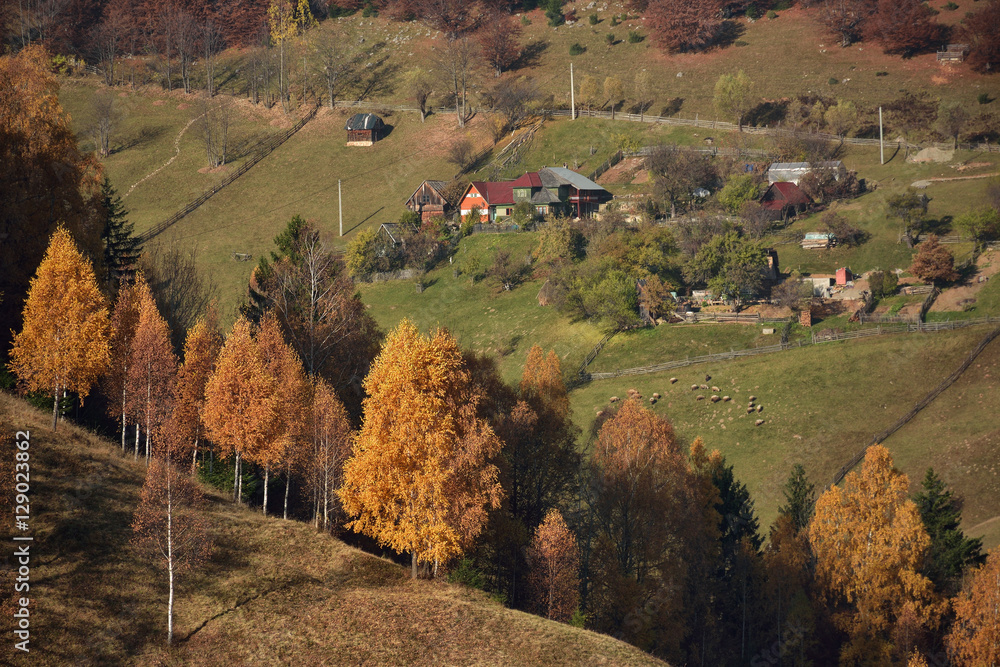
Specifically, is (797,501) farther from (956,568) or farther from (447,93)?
(447,93)

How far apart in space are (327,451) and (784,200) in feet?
236

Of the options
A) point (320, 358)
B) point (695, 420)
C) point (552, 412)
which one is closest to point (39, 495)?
point (320, 358)

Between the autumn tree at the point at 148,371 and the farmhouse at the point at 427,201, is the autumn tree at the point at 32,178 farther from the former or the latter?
the farmhouse at the point at 427,201

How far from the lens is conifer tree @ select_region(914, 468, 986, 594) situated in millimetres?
45875

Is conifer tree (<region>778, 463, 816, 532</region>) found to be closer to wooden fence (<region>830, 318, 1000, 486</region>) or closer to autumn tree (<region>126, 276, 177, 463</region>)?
wooden fence (<region>830, 318, 1000, 486</region>)

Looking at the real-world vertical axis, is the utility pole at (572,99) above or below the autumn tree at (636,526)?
above

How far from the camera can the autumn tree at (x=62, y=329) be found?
3581 cm

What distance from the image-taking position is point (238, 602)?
2844cm

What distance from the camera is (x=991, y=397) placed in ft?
196

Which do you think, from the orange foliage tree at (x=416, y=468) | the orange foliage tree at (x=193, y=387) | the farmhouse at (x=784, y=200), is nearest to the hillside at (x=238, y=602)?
the orange foliage tree at (x=416, y=468)

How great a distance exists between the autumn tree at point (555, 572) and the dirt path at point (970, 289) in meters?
48.9

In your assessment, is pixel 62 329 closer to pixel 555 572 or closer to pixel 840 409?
pixel 555 572

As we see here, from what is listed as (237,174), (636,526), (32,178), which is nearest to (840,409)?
(636,526)

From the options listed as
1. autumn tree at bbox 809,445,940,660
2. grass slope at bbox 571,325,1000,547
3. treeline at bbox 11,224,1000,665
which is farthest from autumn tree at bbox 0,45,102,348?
autumn tree at bbox 809,445,940,660
